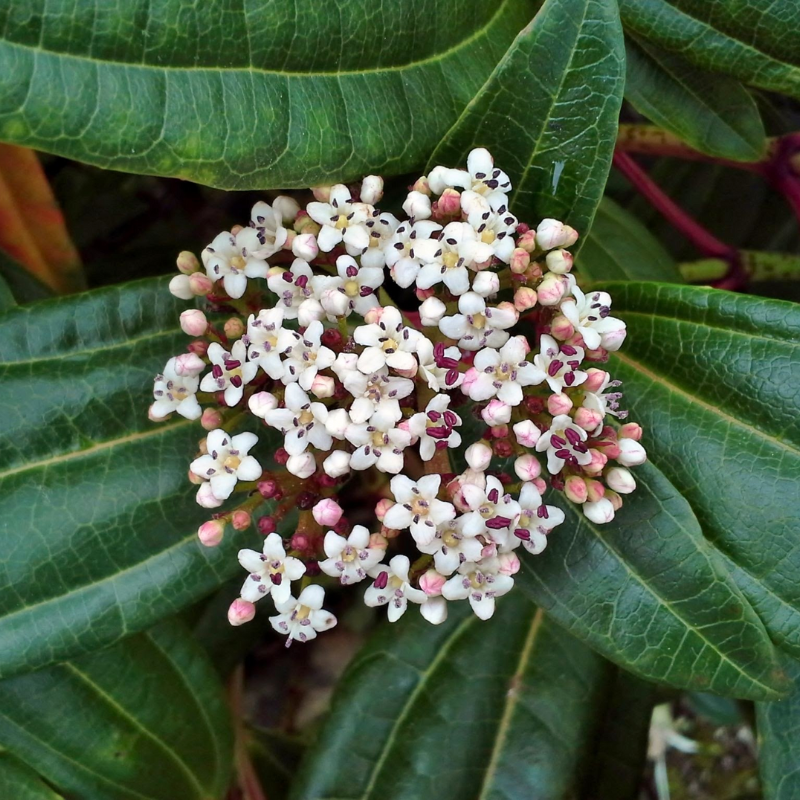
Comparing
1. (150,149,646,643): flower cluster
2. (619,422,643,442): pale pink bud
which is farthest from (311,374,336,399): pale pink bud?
(619,422,643,442): pale pink bud

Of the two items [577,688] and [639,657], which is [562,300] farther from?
[577,688]

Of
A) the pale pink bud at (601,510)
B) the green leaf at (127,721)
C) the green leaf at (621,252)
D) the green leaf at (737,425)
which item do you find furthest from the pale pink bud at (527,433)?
the green leaf at (127,721)

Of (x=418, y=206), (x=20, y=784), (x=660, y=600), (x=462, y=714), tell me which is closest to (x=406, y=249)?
(x=418, y=206)

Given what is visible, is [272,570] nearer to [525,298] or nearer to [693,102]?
[525,298]

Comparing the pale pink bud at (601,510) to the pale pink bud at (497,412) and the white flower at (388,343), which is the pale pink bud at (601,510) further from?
the white flower at (388,343)

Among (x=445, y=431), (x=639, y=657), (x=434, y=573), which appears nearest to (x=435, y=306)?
(x=445, y=431)

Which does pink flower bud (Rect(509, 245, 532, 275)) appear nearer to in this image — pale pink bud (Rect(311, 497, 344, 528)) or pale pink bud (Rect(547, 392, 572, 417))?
pale pink bud (Rect(547, 392, 572, 417))
